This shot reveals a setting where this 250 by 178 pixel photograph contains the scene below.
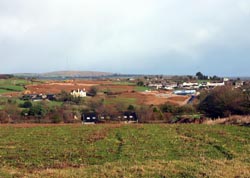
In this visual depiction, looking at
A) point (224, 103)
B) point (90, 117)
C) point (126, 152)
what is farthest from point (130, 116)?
point (126, 152)

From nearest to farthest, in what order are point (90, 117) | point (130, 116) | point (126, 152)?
point (126, 152) < point (90, 117) < point (130, 116)

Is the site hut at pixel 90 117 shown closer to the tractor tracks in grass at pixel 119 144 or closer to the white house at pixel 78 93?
the white house at pixel 78 93

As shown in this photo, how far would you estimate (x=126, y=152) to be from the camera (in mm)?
16375

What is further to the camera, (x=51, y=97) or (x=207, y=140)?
(x=51, y=97)

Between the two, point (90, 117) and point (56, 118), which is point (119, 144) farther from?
point (90, 117)

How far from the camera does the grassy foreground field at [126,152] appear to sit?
11961 millimetres

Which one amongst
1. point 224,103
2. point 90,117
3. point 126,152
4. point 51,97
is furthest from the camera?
point 51,97

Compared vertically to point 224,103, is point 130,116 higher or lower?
lower

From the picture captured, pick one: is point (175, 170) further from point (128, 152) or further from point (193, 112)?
point (193, 112)

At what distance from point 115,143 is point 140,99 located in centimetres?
4944

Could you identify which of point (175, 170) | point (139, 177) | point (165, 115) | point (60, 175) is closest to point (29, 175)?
point (60, 175)

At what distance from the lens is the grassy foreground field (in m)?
12.0

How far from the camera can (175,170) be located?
11789 mm

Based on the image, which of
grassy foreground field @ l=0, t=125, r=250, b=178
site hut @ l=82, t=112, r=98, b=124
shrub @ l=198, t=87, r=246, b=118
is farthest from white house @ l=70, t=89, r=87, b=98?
grassy foreground field @ l=0, t=125, r=250, b=178
